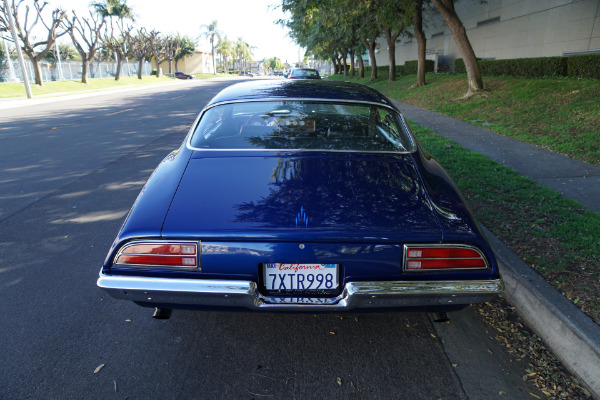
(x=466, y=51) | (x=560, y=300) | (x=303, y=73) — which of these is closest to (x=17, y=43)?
(x=303, y=73)

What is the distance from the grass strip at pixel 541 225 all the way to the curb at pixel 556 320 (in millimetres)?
114

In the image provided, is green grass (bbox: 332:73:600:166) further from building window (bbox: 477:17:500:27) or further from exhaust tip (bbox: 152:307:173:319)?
building window (bbox: 477:17:500:27)

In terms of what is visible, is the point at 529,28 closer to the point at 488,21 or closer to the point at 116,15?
the point at 488,21

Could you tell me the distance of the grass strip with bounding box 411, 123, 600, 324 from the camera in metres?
2.87

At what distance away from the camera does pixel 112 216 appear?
4.62 meters

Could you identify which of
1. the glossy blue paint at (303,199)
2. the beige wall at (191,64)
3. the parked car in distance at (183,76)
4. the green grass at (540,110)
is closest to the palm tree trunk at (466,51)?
the green grass at (540,110)

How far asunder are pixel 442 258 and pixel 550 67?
1433 cm

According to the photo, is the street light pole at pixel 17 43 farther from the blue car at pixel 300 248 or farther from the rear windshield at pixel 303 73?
the blue car at pixel 300 248

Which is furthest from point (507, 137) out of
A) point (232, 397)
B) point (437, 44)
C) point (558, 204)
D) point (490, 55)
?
point (437, 44)

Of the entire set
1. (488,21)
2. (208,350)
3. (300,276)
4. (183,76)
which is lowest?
(208,350)

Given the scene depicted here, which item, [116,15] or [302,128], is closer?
[302,128]

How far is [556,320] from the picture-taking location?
2465mm

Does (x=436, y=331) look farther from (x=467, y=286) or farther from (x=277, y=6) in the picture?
(x=277, y=6)

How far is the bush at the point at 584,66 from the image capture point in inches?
437
